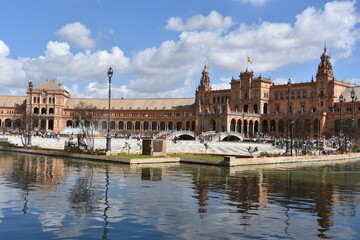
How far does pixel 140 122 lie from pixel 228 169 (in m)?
111

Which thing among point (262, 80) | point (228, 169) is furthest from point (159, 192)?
point (262, 80)

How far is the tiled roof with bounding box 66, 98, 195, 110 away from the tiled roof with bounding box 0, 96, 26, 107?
17304 mm

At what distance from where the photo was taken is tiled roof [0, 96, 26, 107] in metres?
143

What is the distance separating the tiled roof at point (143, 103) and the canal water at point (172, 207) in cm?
11219

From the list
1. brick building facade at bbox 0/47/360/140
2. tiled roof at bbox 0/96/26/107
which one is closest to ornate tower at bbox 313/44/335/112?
brick building facade at bbox 0/47/360/140

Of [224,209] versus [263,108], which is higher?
[263,108]

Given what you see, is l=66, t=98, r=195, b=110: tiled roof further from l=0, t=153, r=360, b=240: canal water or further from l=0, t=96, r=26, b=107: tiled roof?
l=0, t=153, r=360, b=240: canal water

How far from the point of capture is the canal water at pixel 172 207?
10.3m

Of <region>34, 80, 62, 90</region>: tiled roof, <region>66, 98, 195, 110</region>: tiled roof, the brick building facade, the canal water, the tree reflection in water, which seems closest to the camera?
the canal water

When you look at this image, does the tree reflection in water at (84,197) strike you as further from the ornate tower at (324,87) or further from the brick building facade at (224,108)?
the ornate tower at (324,87)

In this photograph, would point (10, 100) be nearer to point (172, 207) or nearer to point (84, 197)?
point (84, 197)

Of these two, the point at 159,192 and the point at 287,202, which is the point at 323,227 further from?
the point at 159,192

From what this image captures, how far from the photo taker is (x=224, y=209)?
1304 centimetres

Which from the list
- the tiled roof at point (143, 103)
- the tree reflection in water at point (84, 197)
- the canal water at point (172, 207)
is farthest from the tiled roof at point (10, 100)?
the tree reflection in water at point (84, 197)
